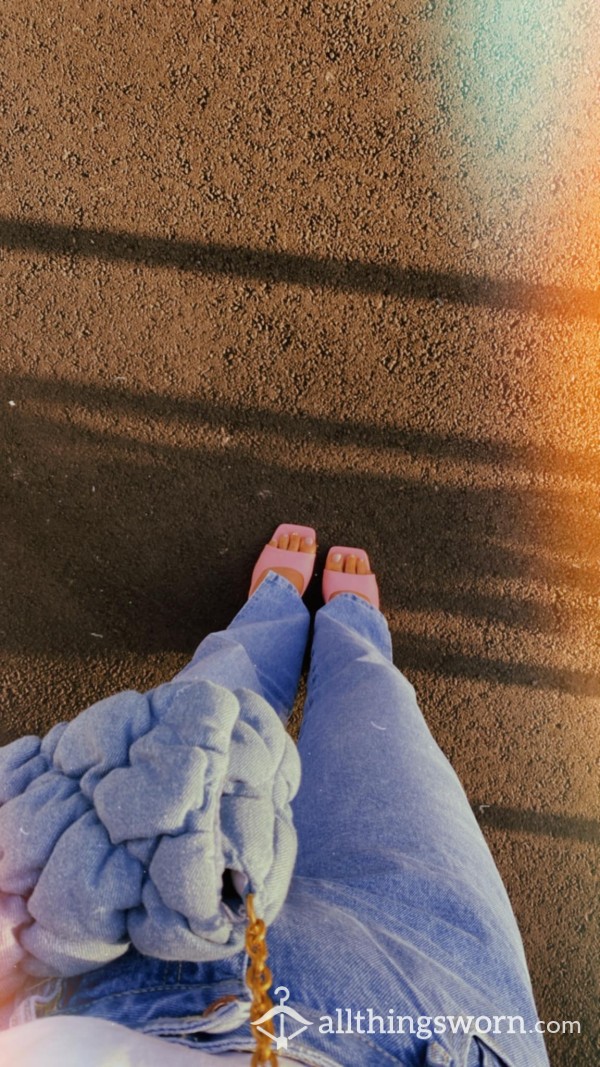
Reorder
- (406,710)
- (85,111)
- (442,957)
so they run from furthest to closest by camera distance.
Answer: (85,111)
(406,710)
(442,957)

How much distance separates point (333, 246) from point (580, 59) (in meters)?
0.97

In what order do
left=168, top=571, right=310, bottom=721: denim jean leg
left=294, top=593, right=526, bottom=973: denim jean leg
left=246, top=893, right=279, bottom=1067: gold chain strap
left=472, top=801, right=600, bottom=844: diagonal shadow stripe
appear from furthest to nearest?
left=472, top=801, right=600, bottom=844: diagonal shadow stripe → left=168, top=571, right=310, bottom=721: denim jean leg → left=294, top=593, right=526, bottom=973: denim jean leg → left=246, top=893, right=279, bottom=1067: gold chain strap

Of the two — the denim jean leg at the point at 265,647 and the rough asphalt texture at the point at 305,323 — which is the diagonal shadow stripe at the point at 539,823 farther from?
the denim jean leg at the point at 265,647

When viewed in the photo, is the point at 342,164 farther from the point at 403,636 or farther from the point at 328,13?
the point at 403,636

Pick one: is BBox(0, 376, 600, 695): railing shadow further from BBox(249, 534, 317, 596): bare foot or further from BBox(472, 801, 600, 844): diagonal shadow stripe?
BBox(472, 801, 600, 844): diagonal shadow stripe

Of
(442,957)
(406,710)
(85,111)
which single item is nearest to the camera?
(442,957)

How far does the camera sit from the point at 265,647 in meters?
Answer: 1.80

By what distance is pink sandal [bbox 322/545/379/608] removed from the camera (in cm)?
197

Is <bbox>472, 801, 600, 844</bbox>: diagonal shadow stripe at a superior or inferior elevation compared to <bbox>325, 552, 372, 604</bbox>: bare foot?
inferior

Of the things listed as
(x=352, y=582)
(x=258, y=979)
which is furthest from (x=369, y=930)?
(x=352, y=582)

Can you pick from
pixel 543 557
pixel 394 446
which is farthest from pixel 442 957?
pixel 394 446

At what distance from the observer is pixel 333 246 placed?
6.57 feet

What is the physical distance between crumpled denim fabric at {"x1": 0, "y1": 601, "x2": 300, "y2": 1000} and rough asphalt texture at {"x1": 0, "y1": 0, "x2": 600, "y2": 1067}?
1209mm

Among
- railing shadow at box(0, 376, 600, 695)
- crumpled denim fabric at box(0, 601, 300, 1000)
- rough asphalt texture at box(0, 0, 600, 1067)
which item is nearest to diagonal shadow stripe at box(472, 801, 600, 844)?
rough asphalt texture at box(0, 0, 600, 1067)
